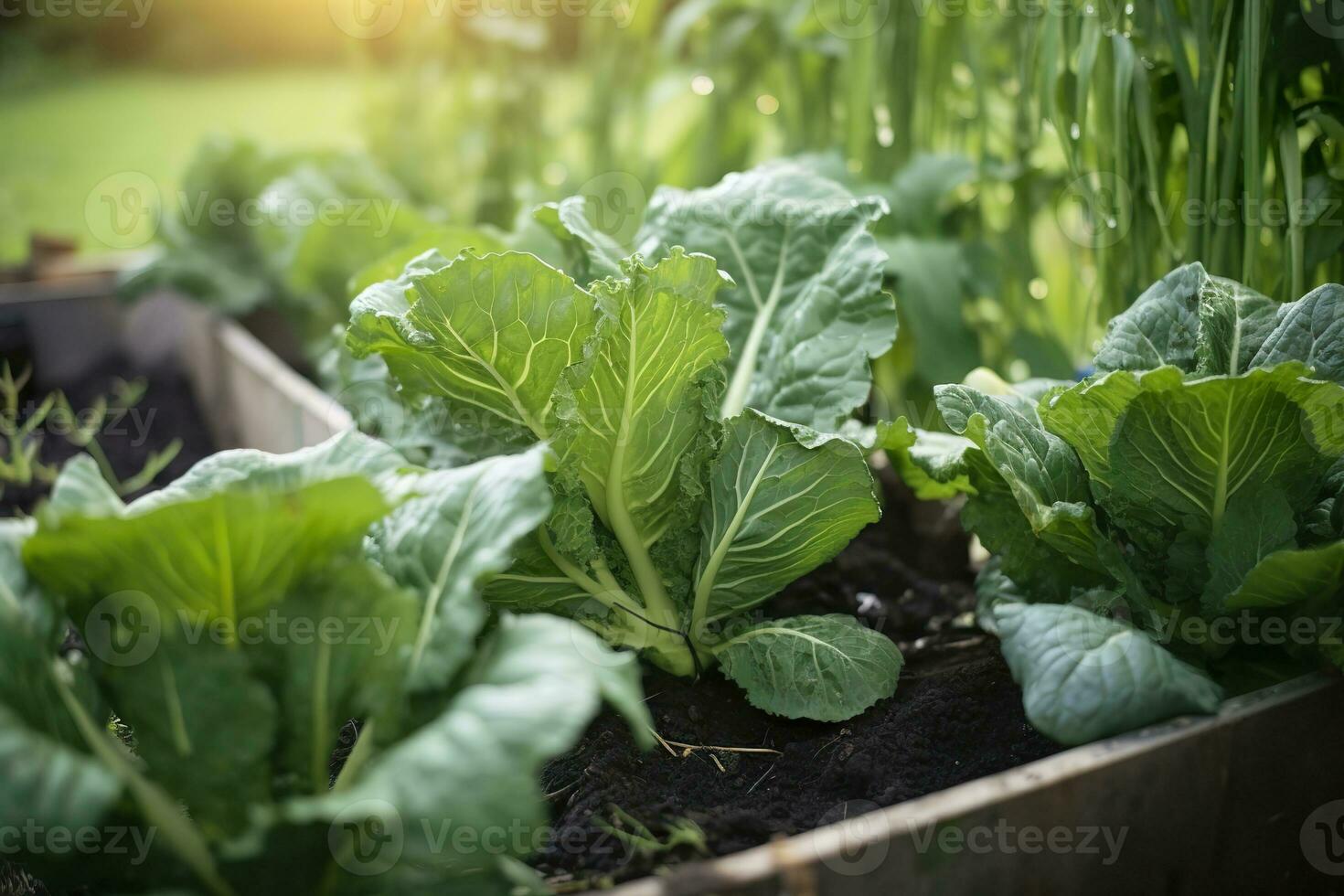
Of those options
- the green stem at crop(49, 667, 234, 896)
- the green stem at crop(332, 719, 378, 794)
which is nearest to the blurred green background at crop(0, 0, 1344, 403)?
Answer: the green stem at crop(332, 719, 378, 794)

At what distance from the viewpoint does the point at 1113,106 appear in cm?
162

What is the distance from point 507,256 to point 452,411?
0.30m

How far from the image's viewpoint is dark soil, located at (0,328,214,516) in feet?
7.65

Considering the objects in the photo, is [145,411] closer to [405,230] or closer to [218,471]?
[405,230]

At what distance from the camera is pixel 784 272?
1534 millimetres

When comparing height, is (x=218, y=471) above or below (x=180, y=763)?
above

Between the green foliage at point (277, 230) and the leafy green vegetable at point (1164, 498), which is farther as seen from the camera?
the green foliage at point (277, 230)

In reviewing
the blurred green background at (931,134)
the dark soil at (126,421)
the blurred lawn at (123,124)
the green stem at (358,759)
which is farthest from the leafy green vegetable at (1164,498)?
the blurred lawn at (123,124)

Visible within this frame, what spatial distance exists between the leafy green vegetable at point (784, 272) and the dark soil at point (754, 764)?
375mm

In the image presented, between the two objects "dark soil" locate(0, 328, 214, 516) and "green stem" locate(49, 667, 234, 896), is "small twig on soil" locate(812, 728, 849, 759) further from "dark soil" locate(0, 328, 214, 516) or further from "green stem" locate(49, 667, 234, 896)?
"dark soil" locate(0, 328, 214, 516)

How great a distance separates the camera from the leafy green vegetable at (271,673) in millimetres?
848

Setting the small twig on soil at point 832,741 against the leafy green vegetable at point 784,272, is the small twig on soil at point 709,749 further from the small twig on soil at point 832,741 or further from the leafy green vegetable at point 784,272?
the leafy green vegetable at point 784,272

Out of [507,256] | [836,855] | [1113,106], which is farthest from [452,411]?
[1113,106]

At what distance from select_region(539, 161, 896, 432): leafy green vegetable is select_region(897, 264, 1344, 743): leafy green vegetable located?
0.13 metres
